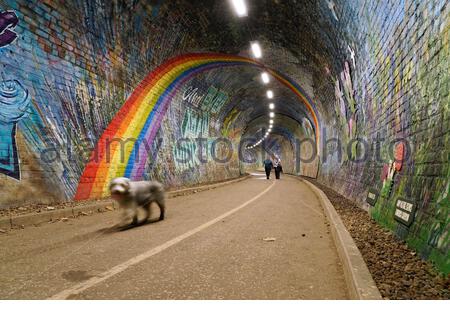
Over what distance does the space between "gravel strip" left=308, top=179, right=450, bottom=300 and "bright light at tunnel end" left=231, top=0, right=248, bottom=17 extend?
9.21 m

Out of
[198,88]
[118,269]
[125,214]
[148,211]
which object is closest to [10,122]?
[125,214]

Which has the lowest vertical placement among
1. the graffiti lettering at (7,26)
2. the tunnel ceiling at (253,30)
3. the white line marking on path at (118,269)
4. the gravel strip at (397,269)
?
the white line marking on path at (118,269)

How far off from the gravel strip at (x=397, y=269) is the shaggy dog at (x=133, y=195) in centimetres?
394

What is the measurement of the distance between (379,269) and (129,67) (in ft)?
35.8

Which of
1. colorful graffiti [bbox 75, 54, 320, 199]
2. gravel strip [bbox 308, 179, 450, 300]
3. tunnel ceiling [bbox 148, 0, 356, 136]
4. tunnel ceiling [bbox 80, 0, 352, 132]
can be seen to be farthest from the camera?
tunnel ceiling [bbox 148, 0, 356, 136]

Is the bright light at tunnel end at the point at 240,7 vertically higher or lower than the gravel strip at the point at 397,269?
higher

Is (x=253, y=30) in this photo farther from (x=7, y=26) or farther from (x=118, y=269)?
(x=118, y=269)

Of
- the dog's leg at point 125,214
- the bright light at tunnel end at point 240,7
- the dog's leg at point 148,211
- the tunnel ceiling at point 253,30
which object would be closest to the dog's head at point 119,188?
the dog's leg at point 125,214

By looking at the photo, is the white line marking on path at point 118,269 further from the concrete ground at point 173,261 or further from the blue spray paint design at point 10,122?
the blue spray paint design at point 10,122

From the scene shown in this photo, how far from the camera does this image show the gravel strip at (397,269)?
2.74 meters

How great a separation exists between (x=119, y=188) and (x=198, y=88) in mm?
13444

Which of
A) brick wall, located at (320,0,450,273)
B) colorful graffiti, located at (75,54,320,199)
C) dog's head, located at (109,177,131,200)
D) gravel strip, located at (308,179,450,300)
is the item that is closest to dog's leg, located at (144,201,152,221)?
dog's head, located at (109,177,131,200)

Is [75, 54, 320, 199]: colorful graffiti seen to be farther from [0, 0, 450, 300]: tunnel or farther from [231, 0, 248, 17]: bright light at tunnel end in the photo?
[231, 0, 248, 17]: bright light at tunnel end

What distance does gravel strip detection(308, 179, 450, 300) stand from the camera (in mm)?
2740
